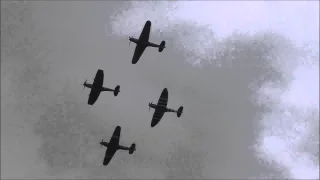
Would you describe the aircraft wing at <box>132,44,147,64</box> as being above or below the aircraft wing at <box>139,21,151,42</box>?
below

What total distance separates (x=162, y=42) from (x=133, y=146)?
35.4 meters

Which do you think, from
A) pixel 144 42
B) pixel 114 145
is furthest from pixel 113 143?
pixel 144 42

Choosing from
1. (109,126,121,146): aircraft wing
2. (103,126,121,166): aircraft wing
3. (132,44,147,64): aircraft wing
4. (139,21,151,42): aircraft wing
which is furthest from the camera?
(103,126,121,166): aircraft wing

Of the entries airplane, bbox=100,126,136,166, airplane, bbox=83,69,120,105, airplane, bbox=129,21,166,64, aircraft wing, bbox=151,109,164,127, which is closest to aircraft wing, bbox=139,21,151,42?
airplane, bbox=129,21,166,64

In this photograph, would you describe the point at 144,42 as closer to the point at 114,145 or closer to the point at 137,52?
the point at 137,52

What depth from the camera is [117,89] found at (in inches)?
6988

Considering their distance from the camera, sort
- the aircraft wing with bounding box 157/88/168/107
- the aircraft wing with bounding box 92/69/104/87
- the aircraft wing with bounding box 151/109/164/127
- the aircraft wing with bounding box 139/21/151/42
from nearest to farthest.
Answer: the aircraft wing with bounding box 92/69/104/87, the aircraft wing with bounding box 139/21/151/42, the aircraft wing with bounding box 157/88/168/107, the aircraft wing with bounding box 151/109/164/127

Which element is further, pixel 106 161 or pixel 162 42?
pixel 106 161

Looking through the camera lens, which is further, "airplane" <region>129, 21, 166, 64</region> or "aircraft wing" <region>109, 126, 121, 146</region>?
"aircraft wing" <region>109, 126, 121, 146</region>

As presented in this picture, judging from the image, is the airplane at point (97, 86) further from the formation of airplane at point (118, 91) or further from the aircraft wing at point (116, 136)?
the aircraft wing at point (116, 136)

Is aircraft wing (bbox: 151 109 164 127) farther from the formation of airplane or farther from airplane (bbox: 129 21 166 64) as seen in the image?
airplane (bbox: 129 21 166 64)

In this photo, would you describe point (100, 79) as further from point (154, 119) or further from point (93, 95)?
point (154, 119)

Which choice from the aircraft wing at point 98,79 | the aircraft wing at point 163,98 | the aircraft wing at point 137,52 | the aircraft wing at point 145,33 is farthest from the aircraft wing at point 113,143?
the aircraft wing at point 145,33

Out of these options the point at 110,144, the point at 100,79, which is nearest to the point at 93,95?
the point at 100,79
